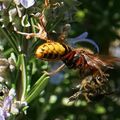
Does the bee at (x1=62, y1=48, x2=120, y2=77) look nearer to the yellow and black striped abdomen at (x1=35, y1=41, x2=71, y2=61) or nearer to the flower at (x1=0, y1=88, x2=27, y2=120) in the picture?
the yellow and black striped abdomen at (x1=35, y1=41, x2=71, y2=61)

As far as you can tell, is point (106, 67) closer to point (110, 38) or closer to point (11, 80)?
point (11, 80)

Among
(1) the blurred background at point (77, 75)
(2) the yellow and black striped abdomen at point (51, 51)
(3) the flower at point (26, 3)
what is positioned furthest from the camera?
(1) the blurred background at point (77, 75)

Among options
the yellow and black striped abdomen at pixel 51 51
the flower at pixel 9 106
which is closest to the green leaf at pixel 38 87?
the flower at pixel 9 106

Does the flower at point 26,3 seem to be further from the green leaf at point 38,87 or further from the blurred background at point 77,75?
the green leaf at point 38,87

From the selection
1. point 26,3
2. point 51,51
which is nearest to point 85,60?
point 51,51

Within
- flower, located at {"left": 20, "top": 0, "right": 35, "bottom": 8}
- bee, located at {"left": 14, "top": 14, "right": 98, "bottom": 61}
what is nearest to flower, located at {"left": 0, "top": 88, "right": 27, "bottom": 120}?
bee, located at {"left": 14, "top": 14, "right": 98, "bottom": 61}

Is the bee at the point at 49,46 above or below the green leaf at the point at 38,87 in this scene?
above

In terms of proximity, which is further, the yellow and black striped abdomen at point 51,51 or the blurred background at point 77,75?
the blurred background at point 77,75
